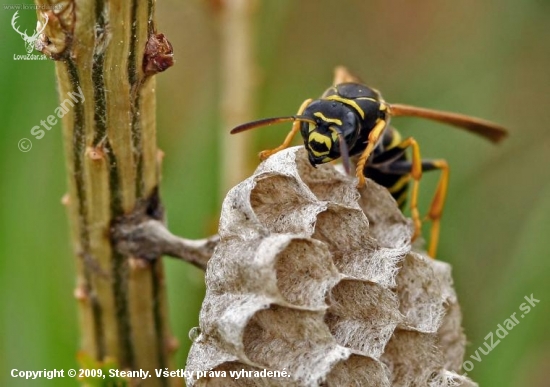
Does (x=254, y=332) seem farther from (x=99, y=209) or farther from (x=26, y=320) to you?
(x=26, y=320)

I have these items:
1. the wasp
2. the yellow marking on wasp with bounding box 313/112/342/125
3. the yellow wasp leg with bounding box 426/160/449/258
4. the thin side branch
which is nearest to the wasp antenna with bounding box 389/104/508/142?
the wasp

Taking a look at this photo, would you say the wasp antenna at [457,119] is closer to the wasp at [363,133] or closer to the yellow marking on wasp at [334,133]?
the wasp at [363,133]

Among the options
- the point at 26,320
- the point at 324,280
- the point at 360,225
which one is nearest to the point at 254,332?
the point at 324,280

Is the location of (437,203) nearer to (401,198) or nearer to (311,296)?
(401,198)

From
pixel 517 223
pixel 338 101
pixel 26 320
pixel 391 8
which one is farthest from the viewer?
pixel 391 8

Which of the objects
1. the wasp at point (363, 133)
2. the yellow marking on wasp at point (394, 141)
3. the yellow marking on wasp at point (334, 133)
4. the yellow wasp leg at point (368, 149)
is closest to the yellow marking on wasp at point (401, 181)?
the wasp at point (363, 133)

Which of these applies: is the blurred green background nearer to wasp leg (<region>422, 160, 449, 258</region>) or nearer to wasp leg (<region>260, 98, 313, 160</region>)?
wasp leg (<region>422, 160, 449, 258</region>)

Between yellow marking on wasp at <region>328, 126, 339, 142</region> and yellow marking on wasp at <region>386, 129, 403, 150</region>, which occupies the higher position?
yellow marking on wasp at <region>328, 126, 339, 142</region>

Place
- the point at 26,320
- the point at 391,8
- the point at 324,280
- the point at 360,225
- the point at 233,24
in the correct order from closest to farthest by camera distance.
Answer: the point at 324,280
the point at 360,225
the point at 26,320
the point at 233,24
the point at 391,8
